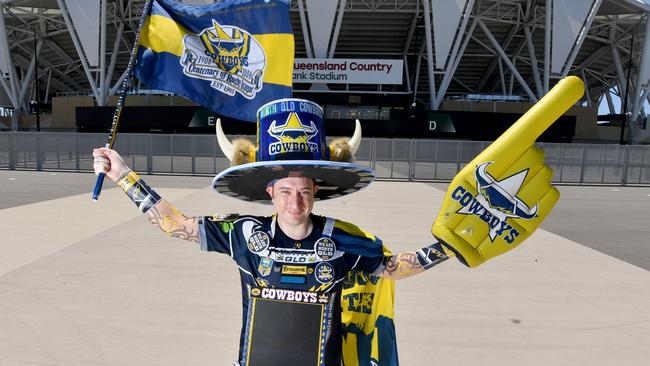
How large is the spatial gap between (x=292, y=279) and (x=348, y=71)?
33.7m

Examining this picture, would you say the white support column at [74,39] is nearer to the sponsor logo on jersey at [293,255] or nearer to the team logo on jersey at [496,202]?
the sponsor logo on jersey at [293,255]

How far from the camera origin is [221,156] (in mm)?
19781

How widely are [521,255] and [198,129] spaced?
106 feet

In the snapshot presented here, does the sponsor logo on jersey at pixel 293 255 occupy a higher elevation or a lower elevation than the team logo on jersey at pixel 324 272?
higher

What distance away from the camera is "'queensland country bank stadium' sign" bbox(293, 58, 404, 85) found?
33875mm

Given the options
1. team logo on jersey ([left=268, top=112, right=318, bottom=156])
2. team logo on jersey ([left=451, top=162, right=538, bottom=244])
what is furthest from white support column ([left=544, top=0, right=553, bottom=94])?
team logo on jersey ([left=268, top=112, right=318, bottom=156])

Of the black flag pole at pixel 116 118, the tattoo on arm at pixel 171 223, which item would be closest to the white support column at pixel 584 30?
the black flag pole at pixel 116 118

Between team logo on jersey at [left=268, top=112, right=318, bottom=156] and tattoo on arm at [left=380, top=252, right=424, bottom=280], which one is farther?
tattoo on arm at [left=380, top=252, right=424, bottom=280]

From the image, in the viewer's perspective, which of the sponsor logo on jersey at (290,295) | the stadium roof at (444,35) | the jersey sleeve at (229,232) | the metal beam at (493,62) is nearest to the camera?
the sponsor logo on jersey at (290,295)

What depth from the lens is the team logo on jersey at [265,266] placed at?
195 centimetres

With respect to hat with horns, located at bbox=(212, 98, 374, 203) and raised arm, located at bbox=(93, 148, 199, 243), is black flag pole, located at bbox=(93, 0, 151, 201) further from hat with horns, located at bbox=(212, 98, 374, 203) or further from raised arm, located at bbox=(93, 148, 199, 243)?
hat with horns, located at bbox=(212, 98, 374, 203)

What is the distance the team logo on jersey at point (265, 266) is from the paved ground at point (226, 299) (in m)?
2.10

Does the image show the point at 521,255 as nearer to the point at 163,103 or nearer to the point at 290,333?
the point at 290,333

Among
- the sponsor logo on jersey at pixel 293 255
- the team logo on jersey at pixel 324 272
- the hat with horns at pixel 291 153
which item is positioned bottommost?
the team logo on jersey at pixel 324 272
